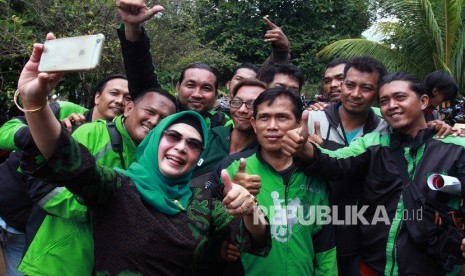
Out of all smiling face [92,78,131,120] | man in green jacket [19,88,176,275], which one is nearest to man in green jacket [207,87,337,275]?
man in green jacket [19,88,176,275]

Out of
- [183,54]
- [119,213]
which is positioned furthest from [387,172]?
[183,54]

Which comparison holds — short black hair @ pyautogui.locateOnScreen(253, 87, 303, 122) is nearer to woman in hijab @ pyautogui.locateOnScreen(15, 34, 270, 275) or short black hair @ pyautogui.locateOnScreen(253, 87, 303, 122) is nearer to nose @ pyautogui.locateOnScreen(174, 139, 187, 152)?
woman in hijab @ pyautogui.locateOnScreen(15, 34, 270, 275)

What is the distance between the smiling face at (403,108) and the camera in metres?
2.70

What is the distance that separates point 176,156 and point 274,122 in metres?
0.77

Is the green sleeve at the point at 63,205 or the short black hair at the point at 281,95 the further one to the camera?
the short black hair at the point at 281,95

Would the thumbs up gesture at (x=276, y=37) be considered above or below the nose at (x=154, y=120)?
above

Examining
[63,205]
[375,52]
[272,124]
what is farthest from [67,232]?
[375,52]

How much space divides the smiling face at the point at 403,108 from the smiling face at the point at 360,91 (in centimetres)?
29

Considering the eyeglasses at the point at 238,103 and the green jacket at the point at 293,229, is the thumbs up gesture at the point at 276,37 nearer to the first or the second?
the eyeglasses at the point at 238,103

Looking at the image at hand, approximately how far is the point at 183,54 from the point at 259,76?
21.9ft

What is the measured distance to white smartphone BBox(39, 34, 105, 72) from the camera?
4.87 feet

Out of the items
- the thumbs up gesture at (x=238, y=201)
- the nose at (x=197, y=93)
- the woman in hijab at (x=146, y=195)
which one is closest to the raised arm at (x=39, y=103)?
the woman in hijab at (x=146, y=195)

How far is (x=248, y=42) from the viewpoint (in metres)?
16.3

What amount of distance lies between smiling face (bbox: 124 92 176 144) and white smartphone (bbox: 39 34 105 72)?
109 centimetres
